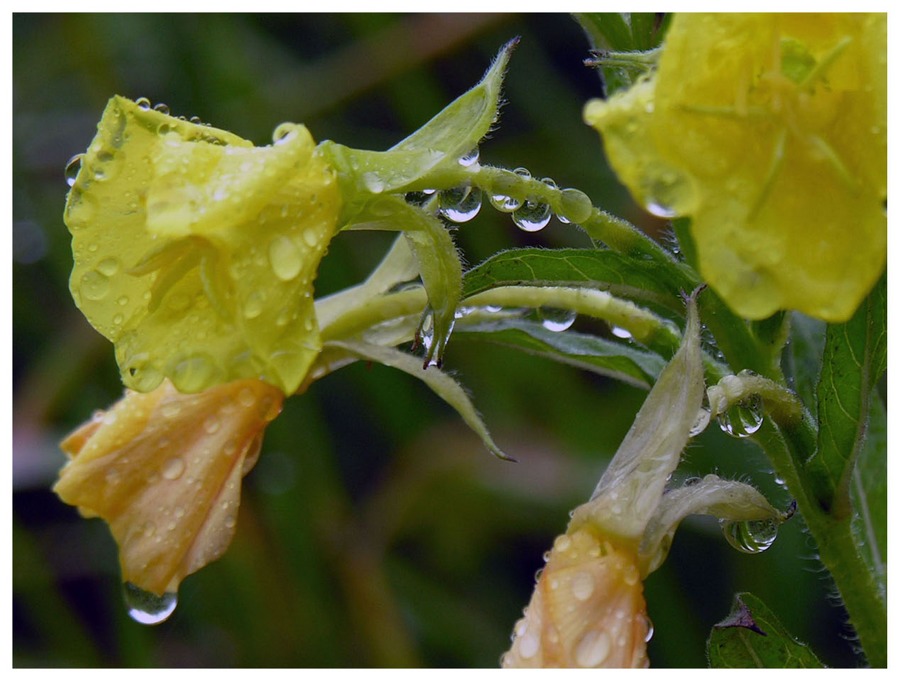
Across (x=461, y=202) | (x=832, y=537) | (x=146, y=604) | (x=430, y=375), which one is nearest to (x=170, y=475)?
(x=146, y=604)

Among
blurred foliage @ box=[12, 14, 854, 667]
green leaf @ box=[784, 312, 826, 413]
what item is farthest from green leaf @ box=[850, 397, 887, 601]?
blurred foliage @ box=[12, 14, 854, 667]

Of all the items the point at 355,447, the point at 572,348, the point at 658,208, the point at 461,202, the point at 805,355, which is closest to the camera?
the point at 658,208

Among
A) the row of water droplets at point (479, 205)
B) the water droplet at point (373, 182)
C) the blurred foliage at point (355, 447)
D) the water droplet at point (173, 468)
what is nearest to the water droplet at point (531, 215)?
the row of water droplets at point (479, 205)

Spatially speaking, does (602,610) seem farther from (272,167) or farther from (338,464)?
(338,464)

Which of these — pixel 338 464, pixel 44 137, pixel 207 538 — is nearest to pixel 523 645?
pixel 207 538

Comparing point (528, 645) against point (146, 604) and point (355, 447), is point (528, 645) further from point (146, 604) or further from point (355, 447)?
point (355, 447)

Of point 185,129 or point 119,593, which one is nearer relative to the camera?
point 185,129
